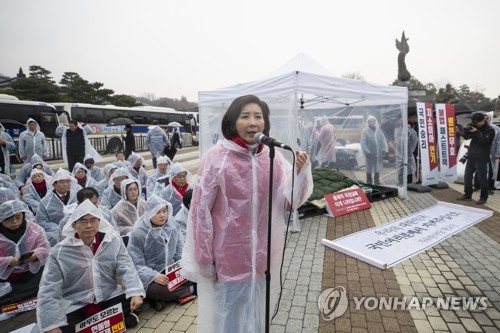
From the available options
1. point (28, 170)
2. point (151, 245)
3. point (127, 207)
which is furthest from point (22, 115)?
point (151, 245)

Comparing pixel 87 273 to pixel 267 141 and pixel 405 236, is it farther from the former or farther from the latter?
pixel 405 236

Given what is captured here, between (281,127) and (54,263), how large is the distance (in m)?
3.94

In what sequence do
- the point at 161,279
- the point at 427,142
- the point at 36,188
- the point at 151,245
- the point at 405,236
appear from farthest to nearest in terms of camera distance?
the point at 427,142
the point at 36,188
the point at 405,236
the point at 151,245
the point at 161,279

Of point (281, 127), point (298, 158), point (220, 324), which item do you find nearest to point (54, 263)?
point (220, 324)

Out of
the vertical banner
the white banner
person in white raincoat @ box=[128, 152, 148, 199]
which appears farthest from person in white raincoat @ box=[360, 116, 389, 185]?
person in white raincoat @ box=[128, 152, 148, 199]

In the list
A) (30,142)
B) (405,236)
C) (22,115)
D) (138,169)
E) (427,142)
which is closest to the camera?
(405,236)

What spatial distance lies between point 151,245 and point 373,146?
6.11 m

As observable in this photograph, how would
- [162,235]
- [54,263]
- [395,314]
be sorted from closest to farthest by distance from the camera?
[54,263] → [395,314] → [162,235]

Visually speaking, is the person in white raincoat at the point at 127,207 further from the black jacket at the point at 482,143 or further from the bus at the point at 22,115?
the bus at the point at 22,115

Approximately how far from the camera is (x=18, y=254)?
3.03 meters

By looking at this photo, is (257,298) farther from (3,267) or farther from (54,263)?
(3,267)

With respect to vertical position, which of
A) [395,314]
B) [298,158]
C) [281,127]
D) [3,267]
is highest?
[281,127]

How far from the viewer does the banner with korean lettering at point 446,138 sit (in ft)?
23.7

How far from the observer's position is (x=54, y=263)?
2.31 m
